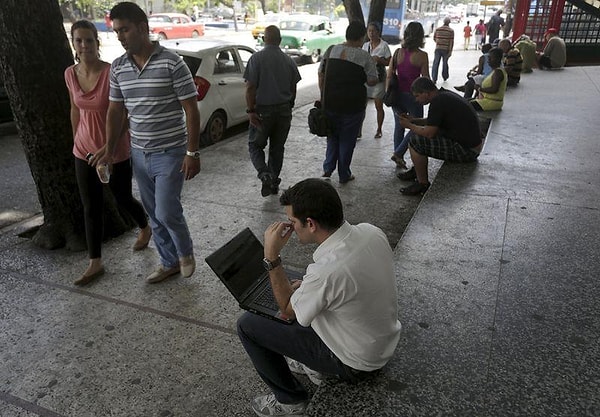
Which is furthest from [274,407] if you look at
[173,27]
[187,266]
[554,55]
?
[173,27]

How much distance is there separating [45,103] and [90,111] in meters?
0.82

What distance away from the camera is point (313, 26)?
20.4m

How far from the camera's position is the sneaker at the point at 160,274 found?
3623 mm

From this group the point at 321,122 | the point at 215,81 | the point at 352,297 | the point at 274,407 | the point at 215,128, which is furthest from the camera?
the point at 215,128

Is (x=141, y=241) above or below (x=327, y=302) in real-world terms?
below

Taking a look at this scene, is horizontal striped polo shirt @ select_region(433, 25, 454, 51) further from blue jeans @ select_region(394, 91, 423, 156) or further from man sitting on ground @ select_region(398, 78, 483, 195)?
man sitting on ground @ select_region(398, 78, 483, 195)

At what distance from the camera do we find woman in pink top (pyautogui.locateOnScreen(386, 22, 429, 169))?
5934 millimetres

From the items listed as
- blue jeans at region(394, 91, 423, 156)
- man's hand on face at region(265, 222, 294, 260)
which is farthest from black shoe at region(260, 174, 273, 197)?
man's hand on face at region(265, 222, 294, 260)

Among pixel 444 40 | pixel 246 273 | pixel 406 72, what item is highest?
pixel 406 72

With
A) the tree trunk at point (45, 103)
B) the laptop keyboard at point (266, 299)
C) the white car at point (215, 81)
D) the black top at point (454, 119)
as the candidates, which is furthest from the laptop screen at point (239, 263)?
the white car at point (215, 81)

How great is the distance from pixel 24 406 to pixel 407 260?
8.26 feet

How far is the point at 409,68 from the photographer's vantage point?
597cm

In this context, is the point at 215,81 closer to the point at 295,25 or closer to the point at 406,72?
the point at 406,72

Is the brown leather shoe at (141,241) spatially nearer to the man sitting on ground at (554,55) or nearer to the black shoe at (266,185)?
the black shoe at (266,185)
